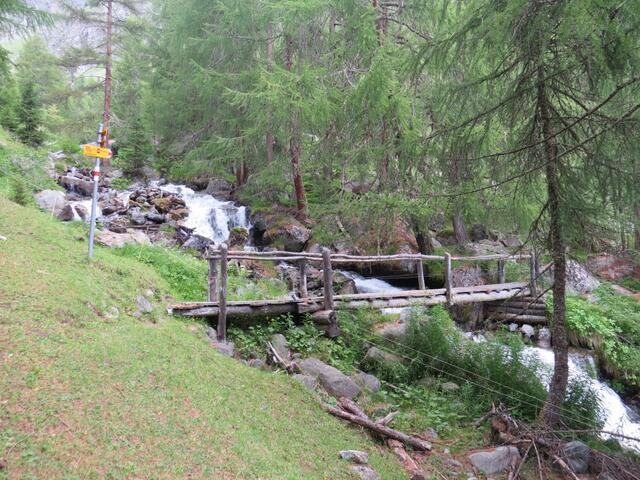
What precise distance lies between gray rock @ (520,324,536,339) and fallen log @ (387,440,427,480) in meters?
6.62

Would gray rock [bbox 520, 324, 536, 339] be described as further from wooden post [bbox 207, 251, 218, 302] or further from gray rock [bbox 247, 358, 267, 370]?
wooden post [bbox 207, 251, 218, 302]

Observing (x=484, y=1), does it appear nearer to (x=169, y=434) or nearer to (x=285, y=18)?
(x=169, y=434)

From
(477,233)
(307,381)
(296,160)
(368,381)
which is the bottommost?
(368,381)

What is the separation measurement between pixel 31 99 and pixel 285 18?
456 inches

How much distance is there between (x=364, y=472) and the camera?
4336mm

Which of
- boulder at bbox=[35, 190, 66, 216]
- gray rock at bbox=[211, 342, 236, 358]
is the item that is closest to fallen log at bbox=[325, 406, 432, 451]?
gray rock at bbox=[211, 342, 236, 358]

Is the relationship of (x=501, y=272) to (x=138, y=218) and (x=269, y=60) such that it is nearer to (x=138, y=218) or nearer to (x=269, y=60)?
(x=269, y=60)

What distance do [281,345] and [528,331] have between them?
21.9 ft

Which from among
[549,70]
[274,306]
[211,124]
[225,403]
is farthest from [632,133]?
[211,124]

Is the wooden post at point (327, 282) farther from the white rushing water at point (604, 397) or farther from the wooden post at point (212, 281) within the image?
the white rushing water at point (604, 397)

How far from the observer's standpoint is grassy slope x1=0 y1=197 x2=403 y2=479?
325cm

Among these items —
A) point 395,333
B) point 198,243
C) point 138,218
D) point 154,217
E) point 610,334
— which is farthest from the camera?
point 154,217

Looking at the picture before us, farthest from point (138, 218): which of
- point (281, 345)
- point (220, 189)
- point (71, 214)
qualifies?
point (281, 345)

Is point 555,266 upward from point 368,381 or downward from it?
upward
